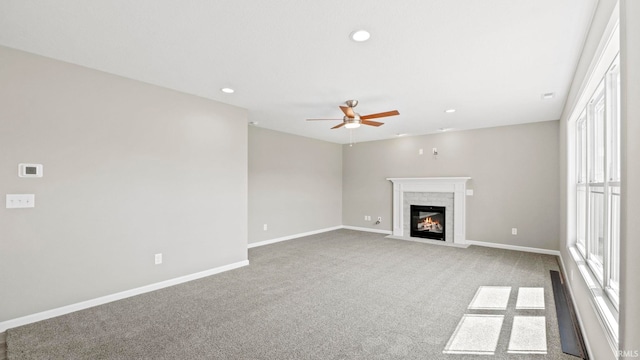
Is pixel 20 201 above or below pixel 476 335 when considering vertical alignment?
above

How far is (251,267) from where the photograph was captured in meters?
4.32

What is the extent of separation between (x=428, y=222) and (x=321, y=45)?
5338 millimetres

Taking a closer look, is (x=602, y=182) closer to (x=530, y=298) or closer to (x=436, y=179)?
(x=530, y=298)

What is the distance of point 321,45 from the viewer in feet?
7.97

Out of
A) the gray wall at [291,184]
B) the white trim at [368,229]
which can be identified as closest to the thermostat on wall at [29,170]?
the gray wall at [291,184]

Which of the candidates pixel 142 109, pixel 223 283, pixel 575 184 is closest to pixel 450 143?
pixel 575 184

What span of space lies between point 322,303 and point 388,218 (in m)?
4.47

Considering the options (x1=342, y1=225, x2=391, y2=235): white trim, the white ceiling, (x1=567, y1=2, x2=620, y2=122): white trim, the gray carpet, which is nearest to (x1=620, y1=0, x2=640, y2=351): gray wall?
(x1=567, y1=2, x2=620, y2=122): white trim

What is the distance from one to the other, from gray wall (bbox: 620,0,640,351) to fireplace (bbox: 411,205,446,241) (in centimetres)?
525

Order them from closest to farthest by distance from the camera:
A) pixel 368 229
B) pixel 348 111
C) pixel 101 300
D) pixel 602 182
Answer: pixel 602 182
pixel 101 300
pixel 348 111
pixel 368 229

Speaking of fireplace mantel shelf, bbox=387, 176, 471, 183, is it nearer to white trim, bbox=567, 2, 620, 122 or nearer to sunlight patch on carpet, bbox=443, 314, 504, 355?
white trim, bbox=567, 2, 620, 122

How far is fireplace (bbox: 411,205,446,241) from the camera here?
634 centimetres

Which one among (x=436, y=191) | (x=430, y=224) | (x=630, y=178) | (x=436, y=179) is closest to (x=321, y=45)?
(x=630, y=178)

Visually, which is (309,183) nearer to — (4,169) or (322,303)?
(322,303)
